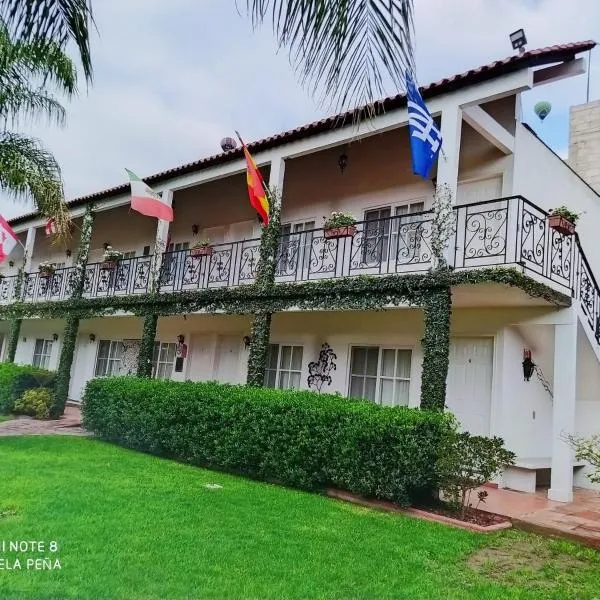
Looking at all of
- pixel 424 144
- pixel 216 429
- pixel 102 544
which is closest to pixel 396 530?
pixel 102 544

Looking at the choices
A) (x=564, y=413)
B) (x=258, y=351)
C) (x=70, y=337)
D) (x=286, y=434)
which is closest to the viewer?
(x=286, y=434)

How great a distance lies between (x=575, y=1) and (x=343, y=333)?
9.51m

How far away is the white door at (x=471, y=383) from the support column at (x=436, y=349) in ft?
6.33

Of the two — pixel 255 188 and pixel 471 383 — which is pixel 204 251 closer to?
pixel 255 188

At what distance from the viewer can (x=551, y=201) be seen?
436 inches

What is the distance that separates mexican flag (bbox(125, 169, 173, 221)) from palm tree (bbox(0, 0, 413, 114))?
938 cm

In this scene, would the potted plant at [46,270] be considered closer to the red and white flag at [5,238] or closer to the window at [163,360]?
the red and white flag at [5,238]

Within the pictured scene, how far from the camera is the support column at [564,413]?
855 cm

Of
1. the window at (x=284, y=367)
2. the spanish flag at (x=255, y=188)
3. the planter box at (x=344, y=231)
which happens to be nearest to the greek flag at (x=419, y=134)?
the planter box at (x=344, y=231)

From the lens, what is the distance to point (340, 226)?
10.2 metres

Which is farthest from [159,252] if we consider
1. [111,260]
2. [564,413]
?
[564,413]

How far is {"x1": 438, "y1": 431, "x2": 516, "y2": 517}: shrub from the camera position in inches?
275

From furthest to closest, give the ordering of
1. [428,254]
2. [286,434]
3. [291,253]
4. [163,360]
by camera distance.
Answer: [163,360]
[291,253]
[428,254]
[286,434]

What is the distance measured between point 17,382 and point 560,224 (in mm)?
14245
